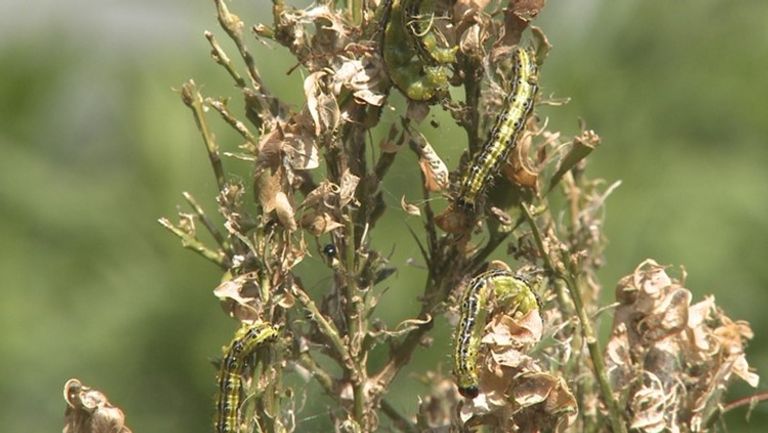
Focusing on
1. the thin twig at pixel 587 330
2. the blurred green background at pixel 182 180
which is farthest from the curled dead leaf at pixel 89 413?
the blurred green background at pixel 182 180

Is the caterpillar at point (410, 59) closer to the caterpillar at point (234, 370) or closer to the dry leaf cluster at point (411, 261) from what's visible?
the dry leaf cluster at point (411, 261)

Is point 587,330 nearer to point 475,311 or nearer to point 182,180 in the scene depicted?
point 475,311

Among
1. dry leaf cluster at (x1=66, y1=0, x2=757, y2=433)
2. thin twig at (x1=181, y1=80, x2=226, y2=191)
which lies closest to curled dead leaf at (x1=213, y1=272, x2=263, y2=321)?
dry leaf cluster at (x1=66, y1=0, x2=757, y2=433)

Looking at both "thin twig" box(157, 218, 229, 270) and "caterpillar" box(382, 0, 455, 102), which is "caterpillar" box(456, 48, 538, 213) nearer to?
"caterpillar" box(382, 0, 455, 102)

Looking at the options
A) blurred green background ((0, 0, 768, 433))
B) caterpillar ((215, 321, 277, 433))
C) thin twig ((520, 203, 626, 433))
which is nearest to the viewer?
caterpillar ((215, 321, 277, 433))

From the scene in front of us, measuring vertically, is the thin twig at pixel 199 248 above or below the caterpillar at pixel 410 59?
below

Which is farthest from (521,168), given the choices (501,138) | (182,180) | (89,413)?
(182,180)

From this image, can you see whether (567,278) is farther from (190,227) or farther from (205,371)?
(205,371)

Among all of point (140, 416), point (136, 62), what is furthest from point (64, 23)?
point (140, 416)
